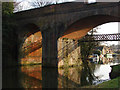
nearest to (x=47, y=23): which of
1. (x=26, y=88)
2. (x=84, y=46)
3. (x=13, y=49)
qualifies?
(x=13, y=49)

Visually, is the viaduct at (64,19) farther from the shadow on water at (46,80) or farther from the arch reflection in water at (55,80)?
the shadow on water at (46,80)

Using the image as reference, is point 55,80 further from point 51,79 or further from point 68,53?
Result: point 68,53

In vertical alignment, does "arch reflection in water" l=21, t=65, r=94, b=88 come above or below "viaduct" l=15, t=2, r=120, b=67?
below

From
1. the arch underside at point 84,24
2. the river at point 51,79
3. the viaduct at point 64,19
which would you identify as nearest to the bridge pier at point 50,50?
the viaduct at point 64,19

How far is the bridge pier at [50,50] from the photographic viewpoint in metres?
16.8

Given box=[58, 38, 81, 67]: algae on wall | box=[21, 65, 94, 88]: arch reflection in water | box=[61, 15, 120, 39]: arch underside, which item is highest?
box=[61, 15, 120, 39]: arch underside

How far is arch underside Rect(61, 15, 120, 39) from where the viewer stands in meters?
16.1

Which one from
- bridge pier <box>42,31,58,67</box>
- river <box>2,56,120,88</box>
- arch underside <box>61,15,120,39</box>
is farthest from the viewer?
bridge pier <box>42,31,58,67</box>

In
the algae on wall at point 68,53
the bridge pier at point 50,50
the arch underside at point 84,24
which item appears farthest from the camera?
the algae on wall at point 68,53

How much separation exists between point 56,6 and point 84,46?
41.8 feet

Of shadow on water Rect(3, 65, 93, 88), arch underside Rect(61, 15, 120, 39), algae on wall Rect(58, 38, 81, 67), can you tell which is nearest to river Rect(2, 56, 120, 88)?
shadow on water Rect(3, 65, 93, 88)

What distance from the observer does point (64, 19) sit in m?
16.9

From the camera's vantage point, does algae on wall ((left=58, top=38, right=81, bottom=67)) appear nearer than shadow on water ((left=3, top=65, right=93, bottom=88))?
No

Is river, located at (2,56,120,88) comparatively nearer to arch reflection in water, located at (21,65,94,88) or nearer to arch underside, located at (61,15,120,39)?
arch reflection in water, located at (21,65,94,88)
